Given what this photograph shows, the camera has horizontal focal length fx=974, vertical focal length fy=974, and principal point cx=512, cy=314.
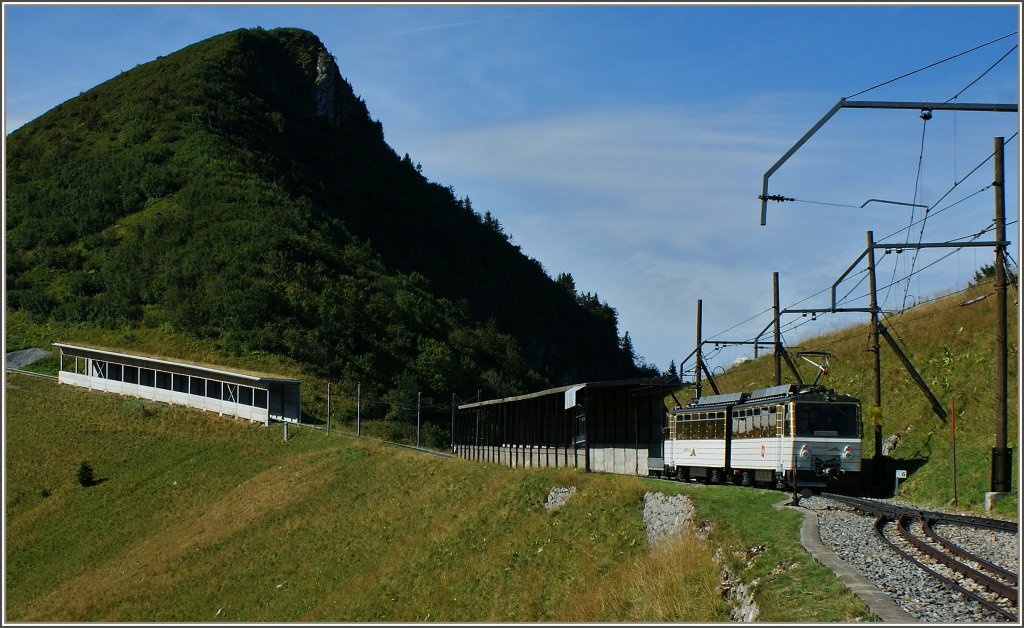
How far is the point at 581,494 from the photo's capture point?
2920 cm

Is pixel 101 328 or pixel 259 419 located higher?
pixel 101 328

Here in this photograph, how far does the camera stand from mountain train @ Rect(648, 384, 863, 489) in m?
30.5

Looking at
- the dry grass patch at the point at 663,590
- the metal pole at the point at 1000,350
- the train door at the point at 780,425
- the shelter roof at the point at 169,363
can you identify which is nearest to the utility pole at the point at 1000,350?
the metal pole at the point at 1000,350

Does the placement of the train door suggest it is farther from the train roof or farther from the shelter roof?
the shelter roof

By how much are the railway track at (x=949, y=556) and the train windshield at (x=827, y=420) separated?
22.7 feet

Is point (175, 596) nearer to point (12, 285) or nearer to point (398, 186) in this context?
point (12, 285)

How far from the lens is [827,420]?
30.8m

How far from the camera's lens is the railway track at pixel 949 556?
1260 centimetres

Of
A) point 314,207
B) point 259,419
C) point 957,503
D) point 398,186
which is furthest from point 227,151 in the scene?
point 957,503

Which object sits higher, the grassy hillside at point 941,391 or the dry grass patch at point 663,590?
the grassy hillside at point 941,391

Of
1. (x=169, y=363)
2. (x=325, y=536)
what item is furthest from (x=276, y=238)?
(x=325, y=536)

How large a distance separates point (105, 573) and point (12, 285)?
66608 millimetres

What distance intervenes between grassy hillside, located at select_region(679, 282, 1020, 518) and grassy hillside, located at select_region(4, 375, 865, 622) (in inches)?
283

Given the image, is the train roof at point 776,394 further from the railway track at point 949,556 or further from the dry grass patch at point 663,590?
the dry grass patch at point 663,590
